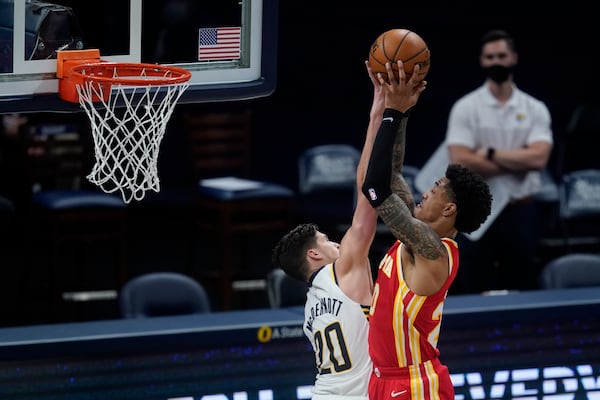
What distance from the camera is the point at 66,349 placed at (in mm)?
5871

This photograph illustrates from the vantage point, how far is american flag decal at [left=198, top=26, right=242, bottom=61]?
18.1 feet

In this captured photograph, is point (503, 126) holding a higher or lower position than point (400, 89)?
lower

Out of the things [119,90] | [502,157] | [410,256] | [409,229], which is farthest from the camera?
[502,157]

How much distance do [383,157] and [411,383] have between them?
105cm

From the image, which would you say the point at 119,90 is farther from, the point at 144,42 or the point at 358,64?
the point at 358,64

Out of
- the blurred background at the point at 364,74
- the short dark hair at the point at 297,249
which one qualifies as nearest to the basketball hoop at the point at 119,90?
the short dark hair at the point at 297,249

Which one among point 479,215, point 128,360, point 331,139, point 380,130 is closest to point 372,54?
point 380,130

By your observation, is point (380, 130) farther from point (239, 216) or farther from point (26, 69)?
point (239, 216)

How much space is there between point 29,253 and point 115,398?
377 cm

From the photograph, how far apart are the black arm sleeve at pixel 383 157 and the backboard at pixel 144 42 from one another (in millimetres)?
973

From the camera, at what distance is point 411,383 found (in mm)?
5125

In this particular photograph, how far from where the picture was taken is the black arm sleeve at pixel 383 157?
4652 mm

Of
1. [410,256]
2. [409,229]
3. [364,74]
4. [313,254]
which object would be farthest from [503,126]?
[364,74]

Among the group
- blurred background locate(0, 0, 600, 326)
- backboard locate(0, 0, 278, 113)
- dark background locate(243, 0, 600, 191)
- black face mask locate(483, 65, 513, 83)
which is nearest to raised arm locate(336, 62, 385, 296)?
backboard locate(0, 0, 278, 113)
